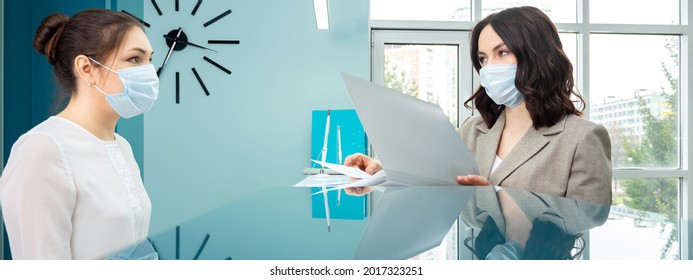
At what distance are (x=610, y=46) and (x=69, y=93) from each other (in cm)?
438

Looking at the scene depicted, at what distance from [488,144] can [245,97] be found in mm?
2595

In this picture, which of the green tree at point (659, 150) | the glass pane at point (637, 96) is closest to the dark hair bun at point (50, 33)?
the glass pane at point (637, 96)

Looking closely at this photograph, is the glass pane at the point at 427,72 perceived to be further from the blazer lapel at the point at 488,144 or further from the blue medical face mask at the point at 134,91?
the blue medical face mask at the point at 134,91

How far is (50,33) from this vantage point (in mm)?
1271

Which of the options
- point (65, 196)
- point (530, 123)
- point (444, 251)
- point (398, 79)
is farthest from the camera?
point (398, 79)

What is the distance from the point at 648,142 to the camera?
14.7 ft

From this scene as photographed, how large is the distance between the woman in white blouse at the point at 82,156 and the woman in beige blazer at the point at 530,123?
1.98ft

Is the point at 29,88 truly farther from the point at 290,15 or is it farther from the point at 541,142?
the point at 541,142

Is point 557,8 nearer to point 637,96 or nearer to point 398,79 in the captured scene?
point 637,96

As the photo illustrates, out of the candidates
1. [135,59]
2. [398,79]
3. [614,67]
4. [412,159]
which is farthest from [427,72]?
[412,159]

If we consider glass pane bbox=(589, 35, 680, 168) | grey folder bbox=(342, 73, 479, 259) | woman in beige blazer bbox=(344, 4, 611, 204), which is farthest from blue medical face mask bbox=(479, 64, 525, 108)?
glass pane bbox=(589, 35, 680, 168)

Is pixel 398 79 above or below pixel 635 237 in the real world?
above

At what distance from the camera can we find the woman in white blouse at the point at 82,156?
91cm

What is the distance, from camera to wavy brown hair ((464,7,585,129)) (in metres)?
1.55
